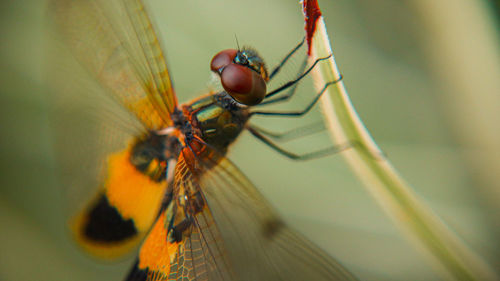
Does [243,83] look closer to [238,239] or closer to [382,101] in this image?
[238,239]

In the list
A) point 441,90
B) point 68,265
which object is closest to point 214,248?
point 441,90

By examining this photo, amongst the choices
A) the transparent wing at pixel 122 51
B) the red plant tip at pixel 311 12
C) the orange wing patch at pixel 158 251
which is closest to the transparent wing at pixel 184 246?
the orange wing patch at pixel 158 251

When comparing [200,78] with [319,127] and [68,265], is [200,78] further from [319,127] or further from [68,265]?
[68,265]

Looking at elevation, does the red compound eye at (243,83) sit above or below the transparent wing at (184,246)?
above

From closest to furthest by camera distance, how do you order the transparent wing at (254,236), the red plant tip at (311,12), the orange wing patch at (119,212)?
1. the red plant tip at (311,12)
2. the transparent wing at (254,236)
3. the orange wing patch at (119,212)

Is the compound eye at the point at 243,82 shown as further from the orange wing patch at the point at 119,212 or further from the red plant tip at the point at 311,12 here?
the orange wing patch at the point at 119,212

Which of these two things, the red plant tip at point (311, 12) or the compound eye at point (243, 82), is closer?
the red plant tip at point (311, 12)
